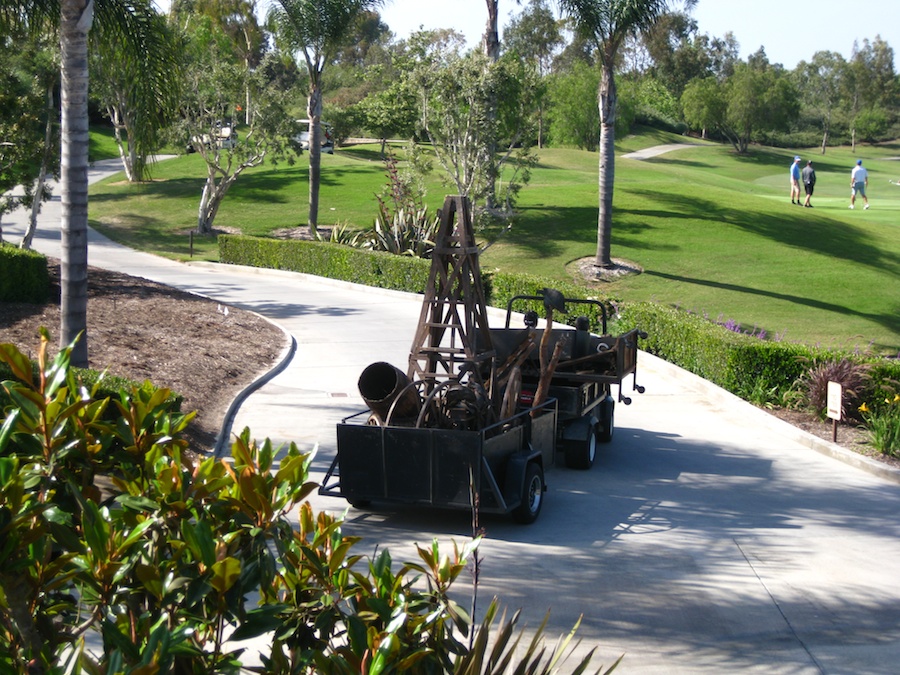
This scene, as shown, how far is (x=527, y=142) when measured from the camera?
100 ft

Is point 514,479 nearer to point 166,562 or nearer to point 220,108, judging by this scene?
point 166,562

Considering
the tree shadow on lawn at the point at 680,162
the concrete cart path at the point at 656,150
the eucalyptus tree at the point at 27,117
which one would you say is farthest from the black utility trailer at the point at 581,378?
the concrete cart path at the point at 656,150

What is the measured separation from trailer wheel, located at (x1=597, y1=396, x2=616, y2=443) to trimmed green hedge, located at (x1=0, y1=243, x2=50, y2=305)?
1046cm

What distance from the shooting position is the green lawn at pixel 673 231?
2583cm

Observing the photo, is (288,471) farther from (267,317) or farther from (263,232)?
(263,232)

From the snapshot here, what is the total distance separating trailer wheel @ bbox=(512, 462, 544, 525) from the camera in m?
8.98

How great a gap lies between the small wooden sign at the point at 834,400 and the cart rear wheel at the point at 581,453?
3056 mm

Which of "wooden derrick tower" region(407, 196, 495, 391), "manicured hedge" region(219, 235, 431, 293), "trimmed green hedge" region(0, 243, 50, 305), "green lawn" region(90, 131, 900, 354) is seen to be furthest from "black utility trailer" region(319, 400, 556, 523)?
"manicured hedge" region(219, 235, 431, 293)

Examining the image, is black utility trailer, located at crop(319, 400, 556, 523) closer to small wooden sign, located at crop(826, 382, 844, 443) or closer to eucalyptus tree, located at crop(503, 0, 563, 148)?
small wooden sign, located at crop(826, 382, 844, 443)

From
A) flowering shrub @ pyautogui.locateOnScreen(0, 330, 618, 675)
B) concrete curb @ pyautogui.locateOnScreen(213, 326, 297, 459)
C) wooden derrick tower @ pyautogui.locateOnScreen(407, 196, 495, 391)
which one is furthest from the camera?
concrete curb @ pyautogui.locateOnScreen(213, 326, 297, 459)

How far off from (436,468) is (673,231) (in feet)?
83.4

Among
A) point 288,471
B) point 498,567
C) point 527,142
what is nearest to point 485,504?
point 498,567

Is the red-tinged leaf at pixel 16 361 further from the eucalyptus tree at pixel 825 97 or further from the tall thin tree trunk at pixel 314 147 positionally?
the eucalyptus tree at pixel 825 97

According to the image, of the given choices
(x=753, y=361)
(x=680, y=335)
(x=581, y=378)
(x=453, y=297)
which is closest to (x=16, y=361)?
(x=453, y=297)
